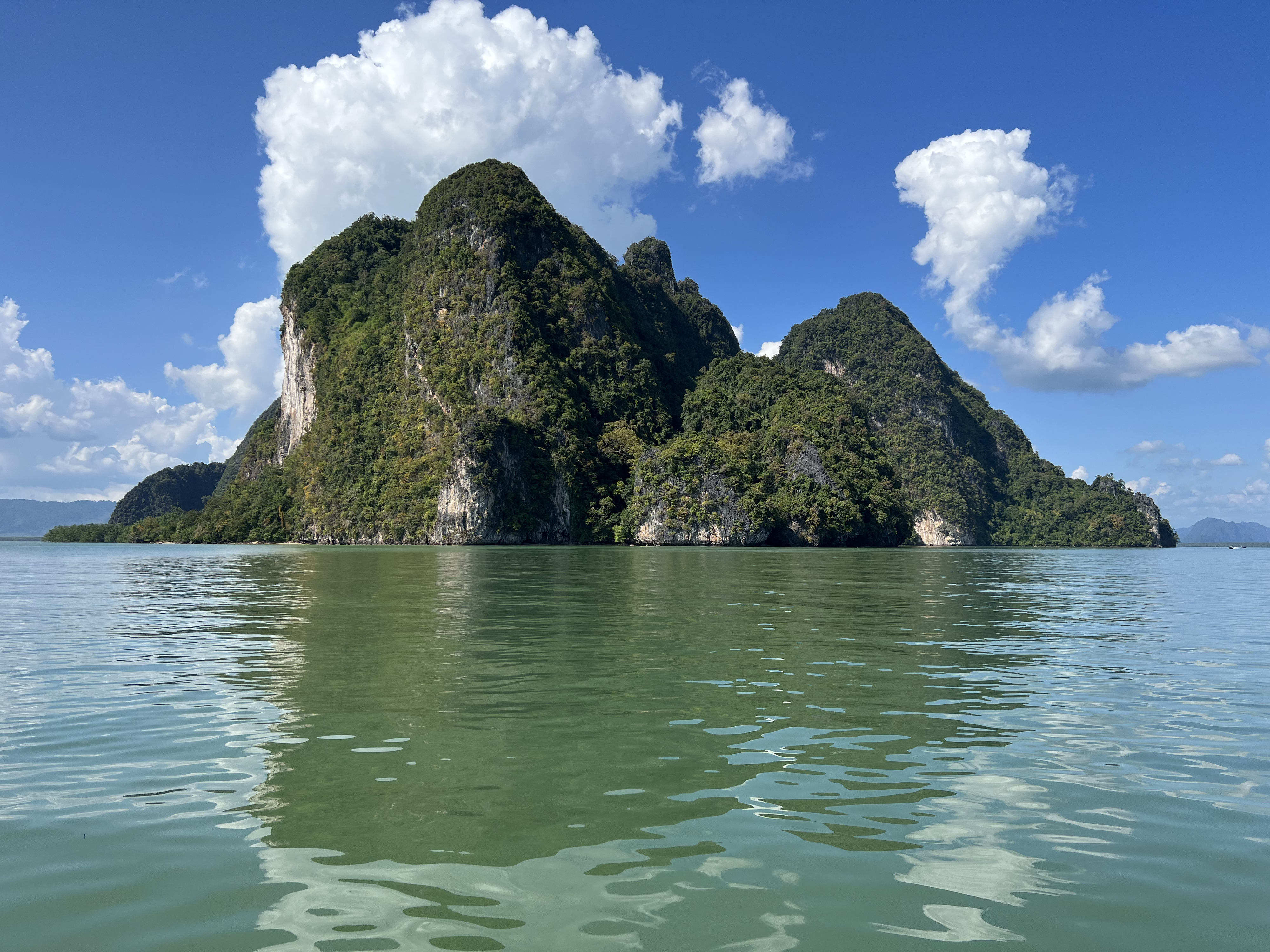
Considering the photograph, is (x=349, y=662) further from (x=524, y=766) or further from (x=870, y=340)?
(x=870, y=340)

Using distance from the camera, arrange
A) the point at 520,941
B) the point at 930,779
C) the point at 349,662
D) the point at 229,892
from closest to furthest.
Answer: the point at 520,941, the point at 229,892, the point at 930,779, the point at 349,662

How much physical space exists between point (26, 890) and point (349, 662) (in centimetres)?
667

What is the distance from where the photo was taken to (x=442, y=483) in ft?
305

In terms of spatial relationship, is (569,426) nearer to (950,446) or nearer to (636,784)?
(950,446)

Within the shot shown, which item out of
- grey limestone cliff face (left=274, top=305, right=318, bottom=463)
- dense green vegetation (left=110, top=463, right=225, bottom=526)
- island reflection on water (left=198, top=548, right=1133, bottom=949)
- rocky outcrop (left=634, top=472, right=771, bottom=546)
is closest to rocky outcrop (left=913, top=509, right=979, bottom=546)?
→ rocky outcrop (left=634, top=472, right=771, bottom=546)

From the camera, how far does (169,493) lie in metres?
177

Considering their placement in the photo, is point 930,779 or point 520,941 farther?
point 930,779

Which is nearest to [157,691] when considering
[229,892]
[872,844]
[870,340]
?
[229,892]

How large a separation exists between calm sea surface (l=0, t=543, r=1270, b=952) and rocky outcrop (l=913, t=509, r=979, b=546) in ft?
415

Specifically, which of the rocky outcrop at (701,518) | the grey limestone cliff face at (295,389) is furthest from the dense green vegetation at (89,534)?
the rocky outcrop at (701,518)

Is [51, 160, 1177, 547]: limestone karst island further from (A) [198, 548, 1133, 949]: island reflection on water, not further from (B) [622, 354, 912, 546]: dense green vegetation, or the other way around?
(A) [198, 548, 1133, 949]: island reflection on water

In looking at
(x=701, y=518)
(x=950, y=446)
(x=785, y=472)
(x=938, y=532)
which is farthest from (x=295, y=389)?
(x=950, y=446)

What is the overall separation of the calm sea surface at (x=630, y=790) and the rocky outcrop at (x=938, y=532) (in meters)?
127

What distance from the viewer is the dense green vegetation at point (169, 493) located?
168375 millimetres
